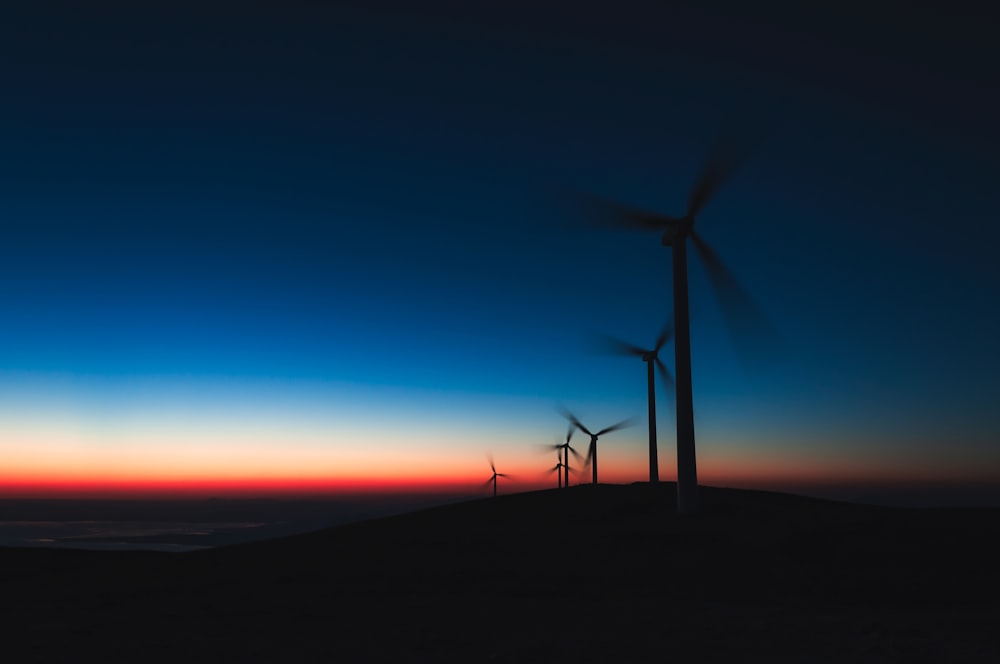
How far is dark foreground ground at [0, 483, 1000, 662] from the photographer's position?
18.9 metres

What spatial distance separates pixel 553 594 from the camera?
28.5m

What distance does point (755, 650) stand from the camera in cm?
1806

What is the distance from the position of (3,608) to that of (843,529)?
125 ft

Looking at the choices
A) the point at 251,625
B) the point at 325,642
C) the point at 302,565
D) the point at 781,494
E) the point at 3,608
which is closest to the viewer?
the point at 325,642

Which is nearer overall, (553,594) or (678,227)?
(553,594)

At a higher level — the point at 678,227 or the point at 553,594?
the point at 678,227

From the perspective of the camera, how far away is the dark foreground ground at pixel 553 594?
18.9m

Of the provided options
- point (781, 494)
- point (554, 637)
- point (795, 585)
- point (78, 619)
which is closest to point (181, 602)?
point (78, 619)

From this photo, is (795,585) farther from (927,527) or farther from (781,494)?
(781,494)

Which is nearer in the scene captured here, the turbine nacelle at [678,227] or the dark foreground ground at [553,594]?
the dark foreground ground at [553,594]

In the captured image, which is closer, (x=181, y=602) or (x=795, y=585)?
(x=181, y=602)

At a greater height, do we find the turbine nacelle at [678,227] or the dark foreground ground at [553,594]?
the turbine nacelle at [678,227]

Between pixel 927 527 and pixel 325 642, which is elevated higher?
pixel 927 527

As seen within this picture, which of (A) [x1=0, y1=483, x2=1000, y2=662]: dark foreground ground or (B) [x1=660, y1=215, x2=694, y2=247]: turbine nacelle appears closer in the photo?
(A) [x1=0, y1=483, x2=1000, y2=662]: dark foreground ground
